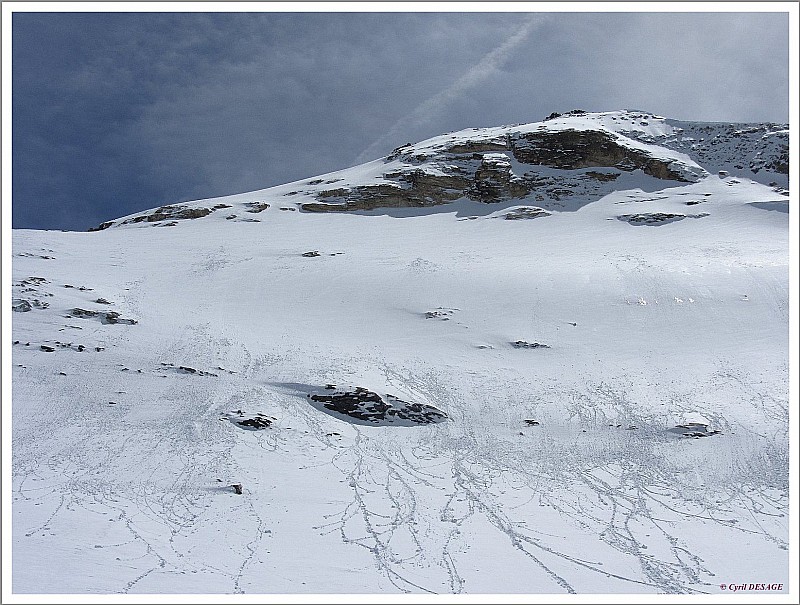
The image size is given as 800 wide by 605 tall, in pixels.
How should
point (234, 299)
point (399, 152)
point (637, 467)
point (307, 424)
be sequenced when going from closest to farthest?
point (637, 467) < point (307, 424) < point (234, 299) < point (399, 152)

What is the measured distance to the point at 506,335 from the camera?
71.3 feet

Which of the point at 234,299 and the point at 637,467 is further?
the point at 234,299

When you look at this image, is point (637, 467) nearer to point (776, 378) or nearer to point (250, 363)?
point (776, 378)

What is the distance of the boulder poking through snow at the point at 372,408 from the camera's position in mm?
15727

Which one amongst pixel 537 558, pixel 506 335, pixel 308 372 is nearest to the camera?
pixel 537 558

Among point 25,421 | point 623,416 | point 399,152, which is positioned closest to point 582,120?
point 399,152

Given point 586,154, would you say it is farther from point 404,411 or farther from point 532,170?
point 404,411

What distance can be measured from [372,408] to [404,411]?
102 cm

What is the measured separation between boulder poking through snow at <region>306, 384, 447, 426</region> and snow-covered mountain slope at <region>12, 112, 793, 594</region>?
0.08 metres

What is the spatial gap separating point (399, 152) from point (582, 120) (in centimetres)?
2216

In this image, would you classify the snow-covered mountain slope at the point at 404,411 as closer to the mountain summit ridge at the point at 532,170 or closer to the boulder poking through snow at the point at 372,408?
the boulder poking through snow at the point at 372,408

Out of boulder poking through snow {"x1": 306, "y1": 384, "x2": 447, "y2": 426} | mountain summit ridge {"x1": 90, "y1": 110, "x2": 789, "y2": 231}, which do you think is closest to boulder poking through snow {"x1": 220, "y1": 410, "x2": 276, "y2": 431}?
boulder poking through snow {"x1": 306, "y1": 384, "x2": 447, "y2": 426}

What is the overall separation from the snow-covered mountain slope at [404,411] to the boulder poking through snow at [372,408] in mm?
76

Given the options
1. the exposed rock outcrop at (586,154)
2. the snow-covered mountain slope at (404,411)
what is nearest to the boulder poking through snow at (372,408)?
the snow-covered mountain slope at (404,411)
